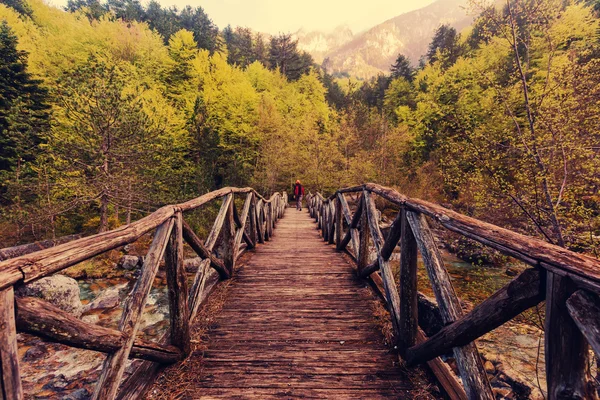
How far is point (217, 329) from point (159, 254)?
131 centimetres

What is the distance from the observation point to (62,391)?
5500mm

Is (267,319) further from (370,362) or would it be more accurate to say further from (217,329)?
(370,362)

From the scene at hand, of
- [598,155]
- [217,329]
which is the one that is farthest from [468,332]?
[598,155]

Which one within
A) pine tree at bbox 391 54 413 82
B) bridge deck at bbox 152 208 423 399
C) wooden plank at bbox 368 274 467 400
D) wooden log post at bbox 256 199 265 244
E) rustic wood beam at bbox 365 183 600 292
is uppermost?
pine tree at bbox 391 54 413 82

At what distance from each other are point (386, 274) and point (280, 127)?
79.5 ft

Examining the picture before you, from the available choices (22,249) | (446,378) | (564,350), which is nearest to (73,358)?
(446,378)

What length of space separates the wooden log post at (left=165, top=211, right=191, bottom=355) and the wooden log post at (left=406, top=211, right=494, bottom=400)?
6.88 ft

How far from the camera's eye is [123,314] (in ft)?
5.63

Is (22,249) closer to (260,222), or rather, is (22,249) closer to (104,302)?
(104,302)

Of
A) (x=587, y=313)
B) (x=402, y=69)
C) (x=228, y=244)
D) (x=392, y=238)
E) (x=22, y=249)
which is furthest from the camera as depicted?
(x=402, y=69)

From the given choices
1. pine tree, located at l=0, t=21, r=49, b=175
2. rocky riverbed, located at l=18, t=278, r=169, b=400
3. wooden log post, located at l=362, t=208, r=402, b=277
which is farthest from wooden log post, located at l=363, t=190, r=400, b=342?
pine tree, located at l=0, t=21, r=49, b=175

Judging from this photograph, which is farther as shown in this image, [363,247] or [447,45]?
[447,45]

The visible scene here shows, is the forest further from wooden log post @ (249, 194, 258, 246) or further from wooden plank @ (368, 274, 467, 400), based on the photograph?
wooden log post @ (249, 194, 258, 246)

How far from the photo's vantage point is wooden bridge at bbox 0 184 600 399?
3.52 feet
